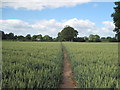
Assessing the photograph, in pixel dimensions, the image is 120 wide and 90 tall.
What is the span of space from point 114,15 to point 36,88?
32.3 m

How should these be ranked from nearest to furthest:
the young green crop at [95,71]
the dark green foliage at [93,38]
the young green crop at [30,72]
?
1. the young green crop at [30,72]
2. the young green crop at [95,71]
3. the dark green foliage at [93,38]

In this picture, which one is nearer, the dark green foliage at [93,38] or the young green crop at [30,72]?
the young green crop at [30,72]

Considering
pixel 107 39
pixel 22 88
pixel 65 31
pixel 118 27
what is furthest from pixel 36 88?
pixel 107 39

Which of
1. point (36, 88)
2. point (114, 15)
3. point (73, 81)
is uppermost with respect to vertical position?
point (114, 15)

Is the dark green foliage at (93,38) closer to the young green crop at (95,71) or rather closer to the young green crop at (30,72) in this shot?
the young green crop at (95,71)

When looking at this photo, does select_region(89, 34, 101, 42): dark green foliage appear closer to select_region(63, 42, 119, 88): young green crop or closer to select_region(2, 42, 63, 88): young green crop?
select_region(63, 42, 119, 88): young green crop

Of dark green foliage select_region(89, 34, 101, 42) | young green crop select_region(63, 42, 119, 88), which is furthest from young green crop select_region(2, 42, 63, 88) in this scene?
dark green foliage select_region(89, 34, 101, 42)

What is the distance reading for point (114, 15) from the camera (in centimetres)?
3238

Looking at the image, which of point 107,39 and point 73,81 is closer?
point 73,81

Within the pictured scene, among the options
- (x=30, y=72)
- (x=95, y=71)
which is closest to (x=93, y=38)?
(x=95, y=71)

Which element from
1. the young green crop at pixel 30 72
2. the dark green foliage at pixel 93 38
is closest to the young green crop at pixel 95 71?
the young green crop at pixel 30 72

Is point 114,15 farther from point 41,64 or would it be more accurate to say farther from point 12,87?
point 12,87

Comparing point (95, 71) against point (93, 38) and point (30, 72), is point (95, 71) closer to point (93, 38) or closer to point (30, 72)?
point (30, 72)

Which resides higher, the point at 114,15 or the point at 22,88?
the point at 114,15
